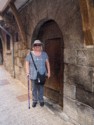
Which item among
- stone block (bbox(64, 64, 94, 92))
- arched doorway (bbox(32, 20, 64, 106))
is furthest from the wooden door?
stone block (bbox(64, 64, 94, 92))

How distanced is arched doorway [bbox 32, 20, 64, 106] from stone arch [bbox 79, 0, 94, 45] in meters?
1.08

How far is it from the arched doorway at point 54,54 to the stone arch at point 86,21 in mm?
1076

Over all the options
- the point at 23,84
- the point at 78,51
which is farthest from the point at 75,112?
the point at 23,84

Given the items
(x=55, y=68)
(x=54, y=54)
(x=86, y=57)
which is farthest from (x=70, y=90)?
(x=54, y=54)

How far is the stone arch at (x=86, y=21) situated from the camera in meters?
2.09

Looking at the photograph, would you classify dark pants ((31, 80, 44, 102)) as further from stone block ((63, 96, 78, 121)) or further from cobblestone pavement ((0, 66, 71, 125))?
stone block ((63, 96, 78, 121))

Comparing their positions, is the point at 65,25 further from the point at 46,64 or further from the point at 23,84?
the point at 23,84

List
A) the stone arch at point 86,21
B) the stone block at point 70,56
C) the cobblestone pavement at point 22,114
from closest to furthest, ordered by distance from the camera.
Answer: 1. the stone arch at point 86,21
2. the stone block at point 70,56
3. the cobblestone pavement at point 22,114

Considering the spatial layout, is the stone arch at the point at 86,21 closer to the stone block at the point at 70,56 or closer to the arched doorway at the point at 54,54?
the stone block at the point at 70,56

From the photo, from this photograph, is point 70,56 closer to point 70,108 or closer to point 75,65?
point 75,65

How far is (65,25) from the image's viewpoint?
2881 mm

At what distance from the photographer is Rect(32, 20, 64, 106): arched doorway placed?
11.5 feet

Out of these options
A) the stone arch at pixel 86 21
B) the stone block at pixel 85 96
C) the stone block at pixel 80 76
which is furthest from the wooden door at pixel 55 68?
the stone arch at pixel 86 21

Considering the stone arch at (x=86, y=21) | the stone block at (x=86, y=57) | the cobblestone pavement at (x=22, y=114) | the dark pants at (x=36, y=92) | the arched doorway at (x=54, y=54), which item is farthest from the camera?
the dark pants at (x=36, y=92)
